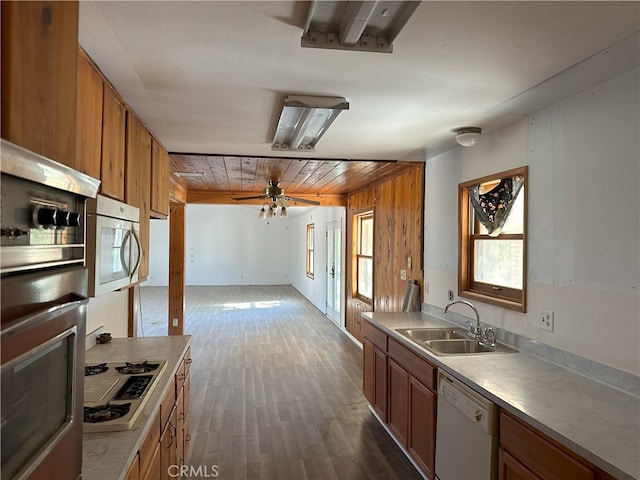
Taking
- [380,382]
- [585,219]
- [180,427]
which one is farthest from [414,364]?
[180,427]

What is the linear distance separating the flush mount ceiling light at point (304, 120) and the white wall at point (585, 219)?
1161mm

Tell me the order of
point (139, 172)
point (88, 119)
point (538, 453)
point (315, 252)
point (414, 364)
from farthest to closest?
point (315, 252)
point (414, 364)
point (139, 172)
point (88, 119)
point (538, 453)

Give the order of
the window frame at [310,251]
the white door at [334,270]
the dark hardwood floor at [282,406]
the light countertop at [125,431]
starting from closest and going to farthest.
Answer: the light countertop at [125,431], the dark hardwood floor at [282,406], the white door at [334,270], the window frame at [310,251]

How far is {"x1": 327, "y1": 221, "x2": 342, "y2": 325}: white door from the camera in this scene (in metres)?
7.14

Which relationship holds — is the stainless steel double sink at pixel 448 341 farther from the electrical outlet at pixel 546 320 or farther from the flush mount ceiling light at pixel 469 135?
the flush mount ceiling light at pixel 469 135

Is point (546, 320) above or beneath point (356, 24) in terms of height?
beneath

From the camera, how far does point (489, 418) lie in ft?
5.96

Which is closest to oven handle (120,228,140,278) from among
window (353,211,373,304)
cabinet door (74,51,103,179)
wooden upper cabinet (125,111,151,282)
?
wooden upper cabinet (125,111,151,282)

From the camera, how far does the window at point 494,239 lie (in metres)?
2.52

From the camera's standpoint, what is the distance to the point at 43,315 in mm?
689

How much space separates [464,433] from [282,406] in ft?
6.84

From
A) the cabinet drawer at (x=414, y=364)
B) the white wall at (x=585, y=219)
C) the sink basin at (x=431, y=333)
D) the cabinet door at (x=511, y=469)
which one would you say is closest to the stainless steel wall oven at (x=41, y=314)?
the cabinet door at (x=511, y=469)

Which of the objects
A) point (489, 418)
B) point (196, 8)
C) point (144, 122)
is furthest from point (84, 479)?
point (144, 122)

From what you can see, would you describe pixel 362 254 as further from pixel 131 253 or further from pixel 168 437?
pixel 168 437
